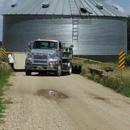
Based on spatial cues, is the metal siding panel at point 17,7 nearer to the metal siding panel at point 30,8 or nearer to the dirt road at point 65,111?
the metal siding panel at point 30,8

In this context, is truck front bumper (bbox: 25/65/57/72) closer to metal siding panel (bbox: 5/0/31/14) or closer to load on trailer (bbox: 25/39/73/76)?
load on trailer (bbox: 25/39/73/76)

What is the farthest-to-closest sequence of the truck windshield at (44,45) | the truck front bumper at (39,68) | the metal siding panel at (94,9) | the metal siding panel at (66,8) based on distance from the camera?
the metal siding panel at (94,9) < the metal siding panel at (66,8) < the truck windshield at (44,45) < the truck front bumper at (39,68)

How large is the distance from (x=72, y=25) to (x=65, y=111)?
78.4 m

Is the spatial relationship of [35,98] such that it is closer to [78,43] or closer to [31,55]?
[31,55]

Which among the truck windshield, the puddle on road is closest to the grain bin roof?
the truck windshield

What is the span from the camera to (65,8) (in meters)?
92.0

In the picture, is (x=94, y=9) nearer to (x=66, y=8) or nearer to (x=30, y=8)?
(x=66, y=8)

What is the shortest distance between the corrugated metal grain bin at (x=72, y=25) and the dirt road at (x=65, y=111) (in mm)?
71777

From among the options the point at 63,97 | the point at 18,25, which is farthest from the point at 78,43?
the point at 63,97

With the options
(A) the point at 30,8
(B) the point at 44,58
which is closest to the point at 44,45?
(B) the point at 44,58

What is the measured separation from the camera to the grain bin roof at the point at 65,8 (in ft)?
296

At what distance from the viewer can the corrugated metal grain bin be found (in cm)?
9019

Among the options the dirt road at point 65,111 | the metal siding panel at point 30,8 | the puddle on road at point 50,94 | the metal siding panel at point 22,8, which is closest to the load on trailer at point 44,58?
the puddle on road at point 50,94

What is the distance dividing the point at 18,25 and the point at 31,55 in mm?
64407
